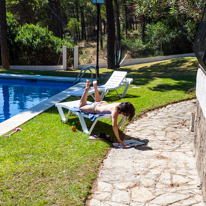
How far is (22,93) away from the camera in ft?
35.9

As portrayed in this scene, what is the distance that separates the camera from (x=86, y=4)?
166 feet

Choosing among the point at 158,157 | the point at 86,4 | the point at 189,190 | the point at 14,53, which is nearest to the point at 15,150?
the point at 158,157

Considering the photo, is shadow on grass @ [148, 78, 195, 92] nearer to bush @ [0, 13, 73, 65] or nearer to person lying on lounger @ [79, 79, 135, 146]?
person lying on lounger @ [79, 79, 135, 146]

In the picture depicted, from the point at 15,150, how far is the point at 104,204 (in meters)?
2.02

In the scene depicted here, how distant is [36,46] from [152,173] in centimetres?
1768

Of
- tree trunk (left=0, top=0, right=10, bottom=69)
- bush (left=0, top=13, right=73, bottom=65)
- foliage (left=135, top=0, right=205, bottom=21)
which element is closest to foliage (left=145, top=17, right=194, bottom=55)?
bush (left=0, top=13, right=73, bottom=65)

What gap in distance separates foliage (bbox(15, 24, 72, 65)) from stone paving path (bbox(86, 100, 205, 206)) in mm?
15681

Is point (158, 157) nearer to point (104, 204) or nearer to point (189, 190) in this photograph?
point (189, 190)

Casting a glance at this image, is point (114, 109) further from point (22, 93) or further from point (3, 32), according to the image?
point (3, 32)

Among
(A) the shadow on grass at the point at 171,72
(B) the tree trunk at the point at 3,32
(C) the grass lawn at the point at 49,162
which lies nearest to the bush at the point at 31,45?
(B) the tree trunk at the point at 3,32

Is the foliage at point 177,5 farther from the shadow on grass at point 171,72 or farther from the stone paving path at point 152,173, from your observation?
the shadow on grass at point 171,72

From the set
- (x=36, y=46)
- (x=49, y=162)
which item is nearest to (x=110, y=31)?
(x=36, y=46)

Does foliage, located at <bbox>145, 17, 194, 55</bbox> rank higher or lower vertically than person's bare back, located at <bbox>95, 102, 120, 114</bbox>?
higher

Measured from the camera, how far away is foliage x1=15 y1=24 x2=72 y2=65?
63.8ft
